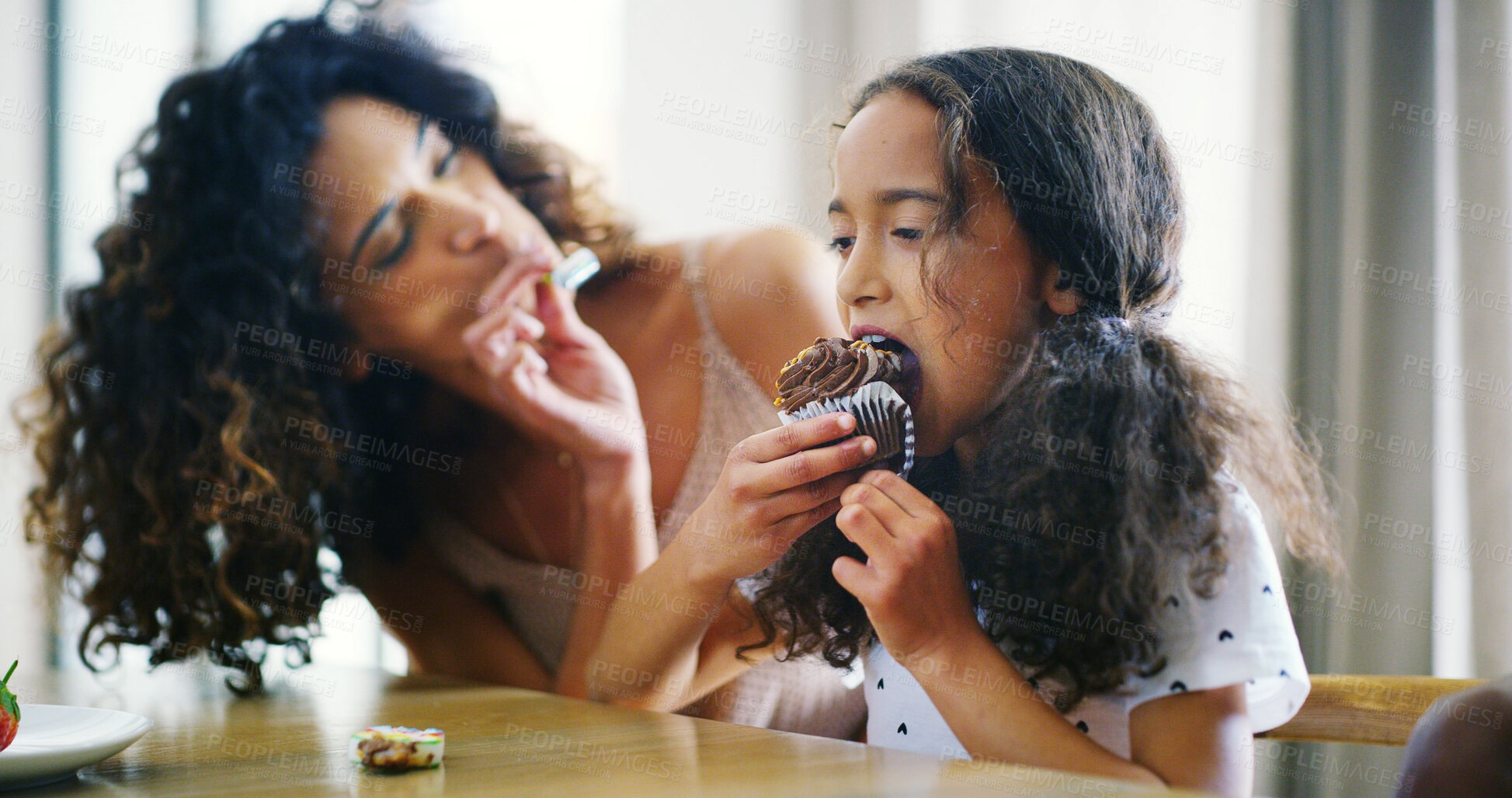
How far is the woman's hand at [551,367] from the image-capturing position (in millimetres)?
1369

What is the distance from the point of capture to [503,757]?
1.01 meters

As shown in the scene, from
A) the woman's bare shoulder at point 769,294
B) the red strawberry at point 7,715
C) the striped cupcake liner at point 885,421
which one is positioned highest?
the woman's bare shoulder at point 769,294

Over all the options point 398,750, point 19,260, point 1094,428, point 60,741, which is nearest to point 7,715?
point 60,741

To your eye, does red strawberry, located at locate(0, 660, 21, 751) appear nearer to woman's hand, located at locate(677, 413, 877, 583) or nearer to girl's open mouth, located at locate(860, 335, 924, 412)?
woman's hand, located at locate(677, 413, 877, 583)

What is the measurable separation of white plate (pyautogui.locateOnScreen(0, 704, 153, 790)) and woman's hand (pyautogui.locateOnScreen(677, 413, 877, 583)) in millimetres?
527

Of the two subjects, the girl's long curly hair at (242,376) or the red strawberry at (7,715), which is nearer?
the red strawberry at (7,715)

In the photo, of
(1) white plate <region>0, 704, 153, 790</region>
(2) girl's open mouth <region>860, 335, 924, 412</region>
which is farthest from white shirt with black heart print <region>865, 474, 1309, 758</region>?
(1) white plate <region>0, 704, 153, 790</region>

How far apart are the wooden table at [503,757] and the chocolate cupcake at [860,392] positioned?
0.26m

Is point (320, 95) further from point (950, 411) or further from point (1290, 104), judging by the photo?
point (1290, 104)

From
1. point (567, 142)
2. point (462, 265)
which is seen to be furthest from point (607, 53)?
point (462, 265)

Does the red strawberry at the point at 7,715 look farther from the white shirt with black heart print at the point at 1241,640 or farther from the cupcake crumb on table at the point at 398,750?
the white shirt with black heart print at the point at 1241,640

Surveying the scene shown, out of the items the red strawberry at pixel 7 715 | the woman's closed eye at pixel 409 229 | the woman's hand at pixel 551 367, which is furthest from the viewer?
the woman's closed eye at pixel 409 229

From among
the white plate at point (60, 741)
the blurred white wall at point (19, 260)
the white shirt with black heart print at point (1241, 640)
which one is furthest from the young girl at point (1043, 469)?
the blurred white wall at point (19, 260)

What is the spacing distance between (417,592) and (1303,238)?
1176 millimetres
